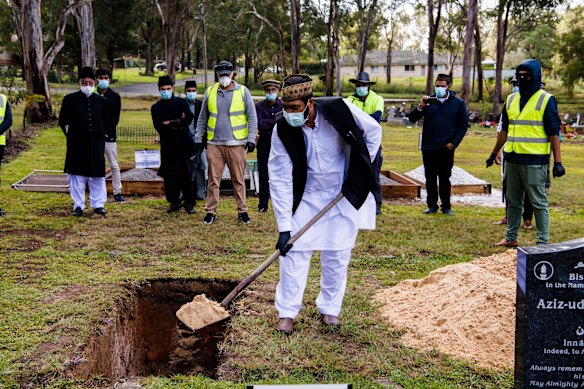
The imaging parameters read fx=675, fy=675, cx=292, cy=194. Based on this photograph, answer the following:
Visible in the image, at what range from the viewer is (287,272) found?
5332 mm

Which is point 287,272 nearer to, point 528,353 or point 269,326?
point 269,326

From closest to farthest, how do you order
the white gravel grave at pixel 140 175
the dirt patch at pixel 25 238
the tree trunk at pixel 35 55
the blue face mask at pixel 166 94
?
the dirt patch at pixel 25 238 < the blue face mask at pixel 166 94 < the white gravel grave at pixel 140 175 < the tree trunk at pixel 35 55

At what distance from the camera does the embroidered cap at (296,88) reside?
A: 201 inches

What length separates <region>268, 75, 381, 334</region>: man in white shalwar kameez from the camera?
204 inches

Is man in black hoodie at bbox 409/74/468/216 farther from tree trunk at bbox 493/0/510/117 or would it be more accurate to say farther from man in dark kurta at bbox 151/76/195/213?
tree trunk at bbox 493/0/510/117

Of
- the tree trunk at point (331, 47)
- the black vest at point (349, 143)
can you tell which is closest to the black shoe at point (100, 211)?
the black vest at point (349, 143)

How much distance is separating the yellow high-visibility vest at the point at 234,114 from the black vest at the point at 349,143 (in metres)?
4.29

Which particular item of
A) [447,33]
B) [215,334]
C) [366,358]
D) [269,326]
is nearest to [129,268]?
[215,334]

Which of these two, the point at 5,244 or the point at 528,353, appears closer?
the point at 528,353

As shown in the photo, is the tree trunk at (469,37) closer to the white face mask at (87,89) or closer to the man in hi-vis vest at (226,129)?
the man in hi-vis vest at (226,129)

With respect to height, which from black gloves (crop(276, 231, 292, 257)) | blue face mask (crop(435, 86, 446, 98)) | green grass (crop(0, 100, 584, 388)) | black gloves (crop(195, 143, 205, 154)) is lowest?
green grass (crop(0, 100, 584, 388))

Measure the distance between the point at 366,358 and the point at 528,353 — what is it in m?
1.39

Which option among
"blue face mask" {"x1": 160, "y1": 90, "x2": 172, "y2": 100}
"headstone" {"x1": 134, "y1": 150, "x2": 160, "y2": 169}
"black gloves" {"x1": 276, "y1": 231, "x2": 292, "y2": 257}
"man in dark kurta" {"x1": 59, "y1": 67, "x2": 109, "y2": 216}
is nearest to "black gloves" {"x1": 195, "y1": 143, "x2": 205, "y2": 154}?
"blue face mask" {"x1": 160, "y1": 90, "x2": 172, "y2": 100}

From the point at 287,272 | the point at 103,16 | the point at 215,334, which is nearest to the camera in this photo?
the point at 287,272
